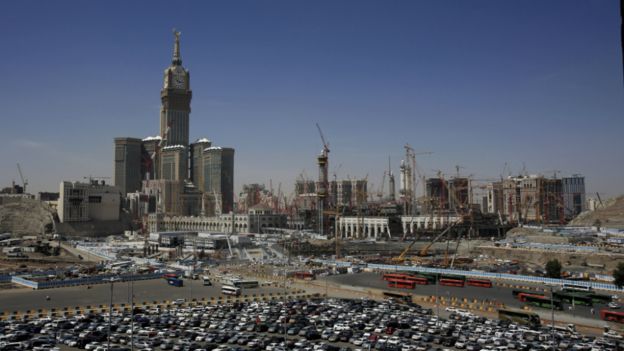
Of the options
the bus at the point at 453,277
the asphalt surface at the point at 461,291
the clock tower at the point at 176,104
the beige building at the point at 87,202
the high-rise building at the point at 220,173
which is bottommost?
the asphalt surface at the point at 461,291

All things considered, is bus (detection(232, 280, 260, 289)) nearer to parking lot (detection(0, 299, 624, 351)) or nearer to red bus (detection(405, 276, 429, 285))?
parking lot (detection(0, 299, 624, 351))

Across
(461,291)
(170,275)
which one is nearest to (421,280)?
(461,291)

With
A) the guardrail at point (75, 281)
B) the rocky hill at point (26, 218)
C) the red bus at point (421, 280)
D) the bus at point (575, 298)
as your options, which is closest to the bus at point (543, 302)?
the bus at point (575, 298)

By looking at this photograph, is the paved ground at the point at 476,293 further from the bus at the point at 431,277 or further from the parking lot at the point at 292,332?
the parking lot at the point at 292,332

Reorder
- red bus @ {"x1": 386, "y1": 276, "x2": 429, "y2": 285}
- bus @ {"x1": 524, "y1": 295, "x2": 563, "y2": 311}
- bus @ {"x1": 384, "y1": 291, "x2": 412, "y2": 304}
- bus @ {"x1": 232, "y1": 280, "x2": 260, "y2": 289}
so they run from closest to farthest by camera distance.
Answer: bus @ {"x1": 524, "y1": 295, "x2": 563, "y2": 311}
bus @ {"x1": 384, "y1": 291, "x2": 412, "y2": 304}
bus @ {"x1": 232, "y1": 280, "x2": 260, "y2": 289}
red bus @ {"x1": 386, "y1": 276, "x2": 429, "y2": 285}

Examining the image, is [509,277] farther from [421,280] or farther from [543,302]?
[543,302]

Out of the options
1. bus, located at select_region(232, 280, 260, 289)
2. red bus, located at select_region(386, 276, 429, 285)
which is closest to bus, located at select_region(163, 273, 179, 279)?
bus, located at select_region(232, 280, 260, 289)

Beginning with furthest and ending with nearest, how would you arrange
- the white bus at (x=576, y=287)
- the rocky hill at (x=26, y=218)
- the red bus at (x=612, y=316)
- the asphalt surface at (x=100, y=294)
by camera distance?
the rocky hill at (x=26, y=218)
the white bus at (x=576, y=287)
the asphalt surface at (x=100, y=294)
the red bus at (x=612, y=316)
